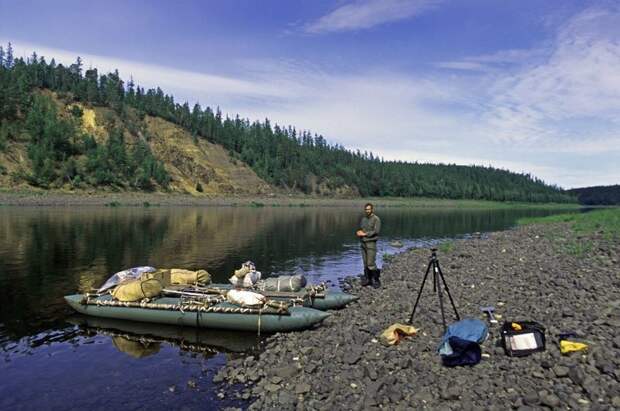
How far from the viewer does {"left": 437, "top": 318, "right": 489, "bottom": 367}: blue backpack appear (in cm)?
932

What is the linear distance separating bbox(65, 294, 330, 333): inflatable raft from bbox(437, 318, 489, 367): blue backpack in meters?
5.18

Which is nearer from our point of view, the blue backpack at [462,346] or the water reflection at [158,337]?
the blue backpack at [462,346]

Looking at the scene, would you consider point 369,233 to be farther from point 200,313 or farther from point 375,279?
point 200,313

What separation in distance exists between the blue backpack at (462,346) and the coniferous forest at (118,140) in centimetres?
9691

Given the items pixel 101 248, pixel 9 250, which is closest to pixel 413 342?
pixel 101 248

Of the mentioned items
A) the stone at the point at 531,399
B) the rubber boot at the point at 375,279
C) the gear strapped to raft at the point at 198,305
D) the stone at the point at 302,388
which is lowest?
the stone at the point at 302,388

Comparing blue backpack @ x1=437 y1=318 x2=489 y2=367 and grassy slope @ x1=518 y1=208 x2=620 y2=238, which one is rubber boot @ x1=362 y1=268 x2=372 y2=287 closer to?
blue backpack @ x1=437 y1=318 x2=489 y2=367

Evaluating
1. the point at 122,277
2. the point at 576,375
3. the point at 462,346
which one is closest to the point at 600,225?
the point at 462,346

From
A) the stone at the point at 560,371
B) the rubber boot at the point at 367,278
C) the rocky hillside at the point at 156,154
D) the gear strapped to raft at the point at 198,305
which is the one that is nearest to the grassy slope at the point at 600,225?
the rubber boot at the point at 367,278

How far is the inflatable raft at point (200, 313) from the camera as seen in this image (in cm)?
1423

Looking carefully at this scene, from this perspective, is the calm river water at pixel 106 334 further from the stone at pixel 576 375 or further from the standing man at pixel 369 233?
the stone at pixel 576 375

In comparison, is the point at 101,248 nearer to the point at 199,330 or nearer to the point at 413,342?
the point at 199,330

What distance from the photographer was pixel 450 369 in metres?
9.34

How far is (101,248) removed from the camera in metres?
32.7
